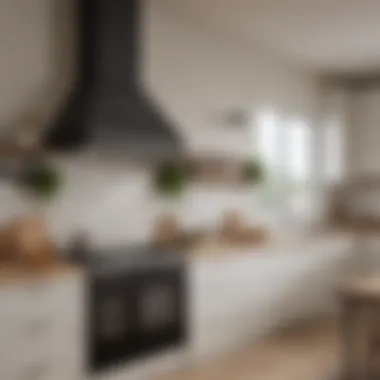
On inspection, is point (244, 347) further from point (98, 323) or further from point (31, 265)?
point (31, 265)

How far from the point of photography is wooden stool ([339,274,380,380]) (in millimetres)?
4684

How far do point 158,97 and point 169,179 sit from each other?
668 millimetres

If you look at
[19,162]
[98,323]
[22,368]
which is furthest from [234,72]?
[22,368]

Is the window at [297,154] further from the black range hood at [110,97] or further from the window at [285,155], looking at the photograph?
the black range hood at [110,97]

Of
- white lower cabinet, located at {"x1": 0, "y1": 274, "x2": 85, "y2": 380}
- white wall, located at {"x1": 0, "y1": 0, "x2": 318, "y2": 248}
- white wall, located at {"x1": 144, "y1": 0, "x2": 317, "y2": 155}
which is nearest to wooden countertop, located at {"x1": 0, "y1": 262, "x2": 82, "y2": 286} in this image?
white lower cabinet, located at {"x1": 0, "y1": 274, "x2": 85, "y2": 380}

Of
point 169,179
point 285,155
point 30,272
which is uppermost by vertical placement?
point 285,155

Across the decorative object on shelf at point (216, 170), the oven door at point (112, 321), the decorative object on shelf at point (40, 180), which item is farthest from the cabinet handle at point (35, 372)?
the decorative object on shelf at point (216, 170)

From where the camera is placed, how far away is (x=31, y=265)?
169 inches

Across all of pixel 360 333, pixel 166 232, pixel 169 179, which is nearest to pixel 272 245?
pixel 166 232

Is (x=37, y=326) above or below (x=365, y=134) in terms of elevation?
below

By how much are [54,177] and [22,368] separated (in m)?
1.30

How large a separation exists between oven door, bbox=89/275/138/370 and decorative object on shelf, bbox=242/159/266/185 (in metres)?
2.35

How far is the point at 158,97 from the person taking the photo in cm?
579

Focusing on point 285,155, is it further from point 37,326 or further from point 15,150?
point 37,326
